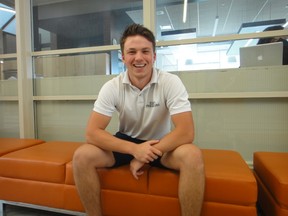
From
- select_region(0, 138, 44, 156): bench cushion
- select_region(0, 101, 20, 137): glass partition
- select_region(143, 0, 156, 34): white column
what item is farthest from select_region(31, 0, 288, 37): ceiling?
select_region(0, 101, 20, 137): glass partition

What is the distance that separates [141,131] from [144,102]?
0.21m

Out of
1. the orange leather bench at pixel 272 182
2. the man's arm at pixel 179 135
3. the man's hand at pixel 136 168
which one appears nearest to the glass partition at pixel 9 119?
the man's hand at pixel 136 168

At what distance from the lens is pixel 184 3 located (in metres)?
2.51

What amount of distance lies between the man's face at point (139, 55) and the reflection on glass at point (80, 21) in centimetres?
121

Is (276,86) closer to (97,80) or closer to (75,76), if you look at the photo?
(97,80)

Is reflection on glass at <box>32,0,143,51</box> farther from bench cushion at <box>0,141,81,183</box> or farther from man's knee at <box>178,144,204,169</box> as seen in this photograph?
man's knee at <box>178,144,204,169</box>

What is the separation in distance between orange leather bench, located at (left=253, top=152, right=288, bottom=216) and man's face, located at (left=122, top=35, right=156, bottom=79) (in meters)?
1.00

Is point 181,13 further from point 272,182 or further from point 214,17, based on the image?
point 272,182

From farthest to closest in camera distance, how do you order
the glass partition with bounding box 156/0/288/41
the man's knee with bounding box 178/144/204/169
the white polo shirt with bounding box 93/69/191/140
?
the glass partition with bounding box 156/0/288/41
the white polo shirt with bounding box 93/69/191/140
the man's knee with bounding box 178/144/204/169

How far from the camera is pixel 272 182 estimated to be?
1350 millimetres

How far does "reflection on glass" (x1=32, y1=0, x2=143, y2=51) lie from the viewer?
2.72 meters

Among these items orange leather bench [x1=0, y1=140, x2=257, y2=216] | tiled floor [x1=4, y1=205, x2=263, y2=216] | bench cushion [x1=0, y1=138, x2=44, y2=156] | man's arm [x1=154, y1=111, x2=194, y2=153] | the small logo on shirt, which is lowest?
tiled floor [x1=4, y1=205, x2=263, y2=216]

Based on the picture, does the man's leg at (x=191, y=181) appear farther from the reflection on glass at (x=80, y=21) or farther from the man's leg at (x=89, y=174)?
the reflection on glass at (x=80, y=21)

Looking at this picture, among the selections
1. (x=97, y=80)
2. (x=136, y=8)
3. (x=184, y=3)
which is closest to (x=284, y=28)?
(x=184, y=3)
